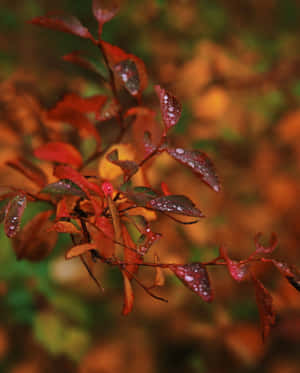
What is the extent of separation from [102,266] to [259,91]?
59 cm

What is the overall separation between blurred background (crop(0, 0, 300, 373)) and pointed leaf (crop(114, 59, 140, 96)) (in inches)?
16.4

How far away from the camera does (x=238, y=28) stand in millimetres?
1224

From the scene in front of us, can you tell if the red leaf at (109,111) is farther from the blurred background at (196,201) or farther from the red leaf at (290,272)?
the blurred background at (196,201)

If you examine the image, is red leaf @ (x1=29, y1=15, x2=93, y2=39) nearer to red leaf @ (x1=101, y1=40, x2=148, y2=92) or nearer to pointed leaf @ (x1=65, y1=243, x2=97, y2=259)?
red leaf @ (x1=101, y1=40, x2=148, y2=92)

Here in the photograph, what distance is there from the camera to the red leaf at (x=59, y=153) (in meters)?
0.41

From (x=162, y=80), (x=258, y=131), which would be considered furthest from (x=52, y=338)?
(x=258, y=131)

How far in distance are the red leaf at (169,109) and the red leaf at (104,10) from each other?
0.10m

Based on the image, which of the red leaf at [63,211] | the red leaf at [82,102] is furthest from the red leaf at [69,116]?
the red leaf at [63,211]

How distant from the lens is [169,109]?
1.03ft

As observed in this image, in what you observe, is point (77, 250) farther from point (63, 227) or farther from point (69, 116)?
point (69, 116)

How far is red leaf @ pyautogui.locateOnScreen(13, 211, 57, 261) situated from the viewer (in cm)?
43

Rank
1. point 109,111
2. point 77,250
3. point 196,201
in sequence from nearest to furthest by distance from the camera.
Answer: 1. point 77,250
2. point 109,111
3. point 196,201

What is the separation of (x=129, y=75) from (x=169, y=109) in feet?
0.21

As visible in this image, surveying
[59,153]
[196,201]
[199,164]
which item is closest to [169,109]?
[199,164]
